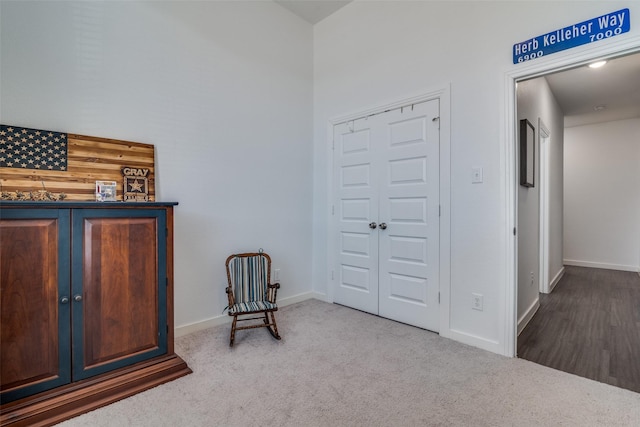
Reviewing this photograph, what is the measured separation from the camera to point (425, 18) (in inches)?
110

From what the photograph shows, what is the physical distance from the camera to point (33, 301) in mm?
1646

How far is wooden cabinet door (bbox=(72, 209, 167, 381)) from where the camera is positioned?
1.78m

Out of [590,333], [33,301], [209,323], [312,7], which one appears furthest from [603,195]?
[33,301]

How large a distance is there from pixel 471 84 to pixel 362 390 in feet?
8.03

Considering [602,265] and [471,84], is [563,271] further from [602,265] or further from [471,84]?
[471,84]

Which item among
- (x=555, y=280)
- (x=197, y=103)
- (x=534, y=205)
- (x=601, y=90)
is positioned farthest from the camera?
(x=555, y=280)

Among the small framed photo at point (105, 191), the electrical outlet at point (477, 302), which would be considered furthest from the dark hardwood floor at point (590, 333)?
the small framed photo at point (105, 191)

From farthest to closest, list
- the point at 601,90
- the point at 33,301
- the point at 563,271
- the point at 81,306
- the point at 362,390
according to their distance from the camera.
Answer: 1. the point at 563,271
2. the point at 601,90
3. the point at 362,390
4. the point at 81,306
5. the point at 33,301

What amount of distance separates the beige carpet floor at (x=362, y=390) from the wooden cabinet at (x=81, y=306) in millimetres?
174

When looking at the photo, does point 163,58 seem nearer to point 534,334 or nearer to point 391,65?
point 391,65

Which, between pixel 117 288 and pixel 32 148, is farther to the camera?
pixel 32 148

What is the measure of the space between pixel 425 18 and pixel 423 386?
3.00m

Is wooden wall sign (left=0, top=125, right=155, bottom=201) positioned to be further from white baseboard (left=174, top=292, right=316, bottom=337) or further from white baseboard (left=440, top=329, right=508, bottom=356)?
white baseboard (left=440, top=329, right=508, bottom=356)

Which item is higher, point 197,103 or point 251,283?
point 197,103
